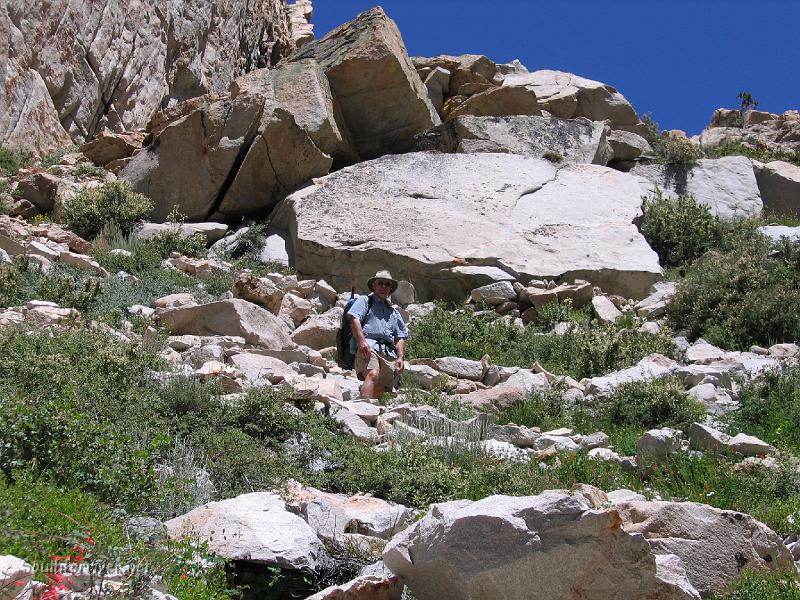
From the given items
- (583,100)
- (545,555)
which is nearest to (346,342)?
(545,555)

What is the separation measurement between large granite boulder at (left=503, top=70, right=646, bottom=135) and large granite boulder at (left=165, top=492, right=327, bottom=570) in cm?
1664

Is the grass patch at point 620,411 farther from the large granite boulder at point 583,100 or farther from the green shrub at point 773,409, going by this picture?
the large granite boulder at point 583,100

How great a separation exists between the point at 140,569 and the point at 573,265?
10043 mm

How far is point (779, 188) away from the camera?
56.1 ft

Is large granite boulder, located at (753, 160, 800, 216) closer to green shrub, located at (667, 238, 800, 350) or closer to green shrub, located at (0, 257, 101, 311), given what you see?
green shrub, located at (667, 238, 800, 350)

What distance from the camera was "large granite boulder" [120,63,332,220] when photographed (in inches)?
602

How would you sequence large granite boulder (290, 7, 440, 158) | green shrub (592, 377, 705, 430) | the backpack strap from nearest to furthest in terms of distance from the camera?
green shrub (592, 377, 705, 430) < the backpack strap < large granite boulder (290, 7, 440, 158)

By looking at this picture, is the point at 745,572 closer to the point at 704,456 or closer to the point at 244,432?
the point at 704,456

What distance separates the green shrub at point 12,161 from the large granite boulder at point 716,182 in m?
10.2

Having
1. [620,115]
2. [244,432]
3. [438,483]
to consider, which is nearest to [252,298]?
[244,432]

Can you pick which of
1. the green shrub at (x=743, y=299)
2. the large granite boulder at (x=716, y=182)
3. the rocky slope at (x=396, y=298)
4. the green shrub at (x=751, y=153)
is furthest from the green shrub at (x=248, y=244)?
the green shrub at (x=751, y=153)

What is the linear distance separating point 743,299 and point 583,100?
34.4 feet

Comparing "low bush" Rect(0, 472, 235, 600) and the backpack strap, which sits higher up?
the backpack strap

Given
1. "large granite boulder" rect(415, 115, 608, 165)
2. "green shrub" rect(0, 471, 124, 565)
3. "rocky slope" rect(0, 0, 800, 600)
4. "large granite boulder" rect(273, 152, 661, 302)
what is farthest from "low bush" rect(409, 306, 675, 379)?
"green shrub" rect(0, 471, 124, 565)
